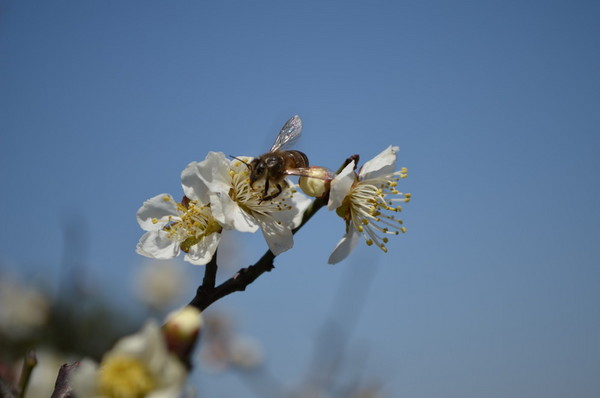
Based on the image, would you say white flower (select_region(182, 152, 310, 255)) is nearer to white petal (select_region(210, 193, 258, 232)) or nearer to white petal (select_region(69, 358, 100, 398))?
white petal (select_region(210, 193, 258, 232))

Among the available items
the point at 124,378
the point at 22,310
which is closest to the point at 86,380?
the point at 124,378

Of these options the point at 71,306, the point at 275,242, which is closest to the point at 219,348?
the point at 71,306

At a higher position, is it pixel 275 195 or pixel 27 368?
pixel 275 195

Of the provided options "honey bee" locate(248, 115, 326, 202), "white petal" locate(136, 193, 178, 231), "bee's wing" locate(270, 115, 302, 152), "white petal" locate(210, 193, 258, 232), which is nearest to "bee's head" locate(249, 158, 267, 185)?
"honey bee" locate(248, 115, 326, 202)

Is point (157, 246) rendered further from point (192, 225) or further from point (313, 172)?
point (313, 172)

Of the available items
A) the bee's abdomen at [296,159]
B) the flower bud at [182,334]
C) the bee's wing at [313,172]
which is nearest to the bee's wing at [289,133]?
the bee's abdomen at [296,159]

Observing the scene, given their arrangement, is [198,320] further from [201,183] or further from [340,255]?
[340,255]

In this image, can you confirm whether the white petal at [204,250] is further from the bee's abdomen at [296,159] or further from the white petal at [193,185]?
the bee's abdomen at [296,159]
